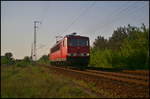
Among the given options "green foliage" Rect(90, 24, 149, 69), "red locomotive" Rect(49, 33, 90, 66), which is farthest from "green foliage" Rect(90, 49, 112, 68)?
"red locomotive" Rect(49, 33, 90, 66)

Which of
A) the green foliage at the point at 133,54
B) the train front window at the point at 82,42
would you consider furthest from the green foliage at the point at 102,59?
the train front window at the point at 82,42

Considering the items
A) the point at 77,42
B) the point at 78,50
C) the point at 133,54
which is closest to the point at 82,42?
the point at 77,42

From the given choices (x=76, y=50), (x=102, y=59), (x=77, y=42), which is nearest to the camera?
(x=76, y=50)

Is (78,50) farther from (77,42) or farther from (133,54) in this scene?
(133,54)

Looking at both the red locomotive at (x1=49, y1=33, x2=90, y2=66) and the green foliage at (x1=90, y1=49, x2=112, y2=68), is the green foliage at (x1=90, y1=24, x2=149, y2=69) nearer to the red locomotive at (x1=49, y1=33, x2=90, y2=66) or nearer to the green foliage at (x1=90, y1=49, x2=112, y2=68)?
the green foliage at (x1=90, y1=49, x2=112, y2=68)

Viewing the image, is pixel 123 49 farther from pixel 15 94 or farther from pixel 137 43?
pixel 15 94

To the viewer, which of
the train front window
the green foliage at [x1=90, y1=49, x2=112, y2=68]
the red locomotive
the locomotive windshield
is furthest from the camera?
the green foliage at [x1=90, y1=49, x2=112, y2=68]

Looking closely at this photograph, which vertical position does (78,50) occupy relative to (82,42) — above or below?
below

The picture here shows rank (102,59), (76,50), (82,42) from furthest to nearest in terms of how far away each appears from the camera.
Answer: (102,59) < (82,42) < (76,50)

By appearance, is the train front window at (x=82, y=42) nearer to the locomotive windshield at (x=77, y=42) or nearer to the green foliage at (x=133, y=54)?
the locomotive windshield at (x=77, y=42)

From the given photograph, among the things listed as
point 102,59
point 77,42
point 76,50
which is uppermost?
point 77,42

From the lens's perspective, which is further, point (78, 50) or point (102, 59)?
point (102, 59)

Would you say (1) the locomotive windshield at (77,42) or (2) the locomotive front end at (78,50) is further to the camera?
(1) the locomotive windshield at (77,42)

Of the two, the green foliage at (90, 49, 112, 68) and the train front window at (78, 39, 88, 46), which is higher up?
the train front window at (78, 39, 88, 46)
